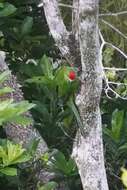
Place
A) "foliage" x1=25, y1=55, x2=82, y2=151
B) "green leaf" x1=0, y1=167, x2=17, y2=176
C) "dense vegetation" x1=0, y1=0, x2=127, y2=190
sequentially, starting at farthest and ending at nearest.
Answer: "foliage" x1=25, y1=55, x2=82, y2=151
"dense vegetation" x1=0, y1=0, x2=127, y2=190
"green leaf" x1=0, y1=167, x2=17, y2=176

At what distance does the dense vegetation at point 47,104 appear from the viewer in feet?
9.61

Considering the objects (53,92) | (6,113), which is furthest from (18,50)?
(6,113)

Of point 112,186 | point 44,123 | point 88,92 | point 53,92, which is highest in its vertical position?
point 88,92

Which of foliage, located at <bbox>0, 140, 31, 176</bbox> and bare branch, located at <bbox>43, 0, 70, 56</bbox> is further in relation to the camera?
bare branch, located at <bbox>43, 0, 70, 56</bbox>

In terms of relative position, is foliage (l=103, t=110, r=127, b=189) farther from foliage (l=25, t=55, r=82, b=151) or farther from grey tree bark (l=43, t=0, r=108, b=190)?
grey tree bark (l=43, t=0, r=108, b=190)

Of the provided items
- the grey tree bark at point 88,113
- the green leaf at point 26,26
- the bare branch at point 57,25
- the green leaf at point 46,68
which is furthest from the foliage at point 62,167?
the green leaf at point 26,26

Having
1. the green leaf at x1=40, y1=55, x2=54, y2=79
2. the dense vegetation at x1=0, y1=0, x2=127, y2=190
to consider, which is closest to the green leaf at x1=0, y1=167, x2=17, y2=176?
the dense vegetation at x1=0, y1=0, x2=127, y2=190

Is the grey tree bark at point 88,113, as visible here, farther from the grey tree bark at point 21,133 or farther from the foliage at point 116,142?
the foliage at point 116,142

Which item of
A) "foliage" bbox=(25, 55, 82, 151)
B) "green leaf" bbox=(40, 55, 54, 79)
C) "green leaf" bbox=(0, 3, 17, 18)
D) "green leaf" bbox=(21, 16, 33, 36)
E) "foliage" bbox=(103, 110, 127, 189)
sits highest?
"green leaf" bbox=(0, 3, 17, 18)

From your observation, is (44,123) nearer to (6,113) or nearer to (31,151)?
(31,151)

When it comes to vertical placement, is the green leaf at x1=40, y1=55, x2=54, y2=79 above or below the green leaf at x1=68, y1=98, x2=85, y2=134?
above

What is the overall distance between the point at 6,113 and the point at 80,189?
128 centimetres

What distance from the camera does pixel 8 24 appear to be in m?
3.69

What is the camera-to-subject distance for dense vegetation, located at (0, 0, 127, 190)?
2930mm
